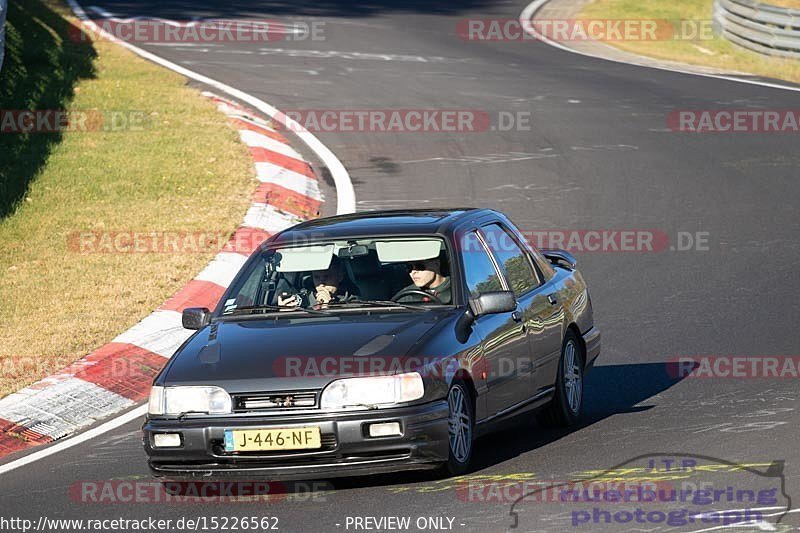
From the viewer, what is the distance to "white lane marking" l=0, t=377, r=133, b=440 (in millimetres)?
9633

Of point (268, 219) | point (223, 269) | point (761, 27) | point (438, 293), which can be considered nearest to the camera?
point (438, 293)

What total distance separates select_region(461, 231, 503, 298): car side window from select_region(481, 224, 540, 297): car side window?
145 mm

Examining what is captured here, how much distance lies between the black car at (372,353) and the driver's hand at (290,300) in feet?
0.03

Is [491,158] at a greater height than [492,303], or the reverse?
[492,303]

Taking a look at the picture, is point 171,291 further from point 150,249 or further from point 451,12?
point 451,12

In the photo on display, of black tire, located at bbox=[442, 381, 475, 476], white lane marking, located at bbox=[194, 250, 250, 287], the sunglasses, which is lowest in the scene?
white lane marking, located at bbox=[194, 250, 250, 287]

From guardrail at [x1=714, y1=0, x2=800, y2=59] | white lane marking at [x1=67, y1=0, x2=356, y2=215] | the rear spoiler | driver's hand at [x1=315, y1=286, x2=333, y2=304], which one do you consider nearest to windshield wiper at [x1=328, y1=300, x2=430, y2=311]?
driver's hand at [x1=315, y1=286, x2=333, y2=304]

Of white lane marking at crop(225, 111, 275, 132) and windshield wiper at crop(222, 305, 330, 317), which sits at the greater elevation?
windshield wiper at crop(222, 305, 330, 317)

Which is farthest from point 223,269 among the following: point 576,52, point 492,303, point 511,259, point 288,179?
point 576,52

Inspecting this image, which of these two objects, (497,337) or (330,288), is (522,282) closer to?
(497,337)

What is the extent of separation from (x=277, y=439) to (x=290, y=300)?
1.46 m

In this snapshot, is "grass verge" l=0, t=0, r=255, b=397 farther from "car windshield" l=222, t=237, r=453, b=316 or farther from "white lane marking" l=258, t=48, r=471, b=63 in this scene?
"white lane marking" l=258, t=48, r=471, b=63

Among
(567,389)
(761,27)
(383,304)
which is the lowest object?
(761,27)

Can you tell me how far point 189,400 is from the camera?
7398 millimetres
